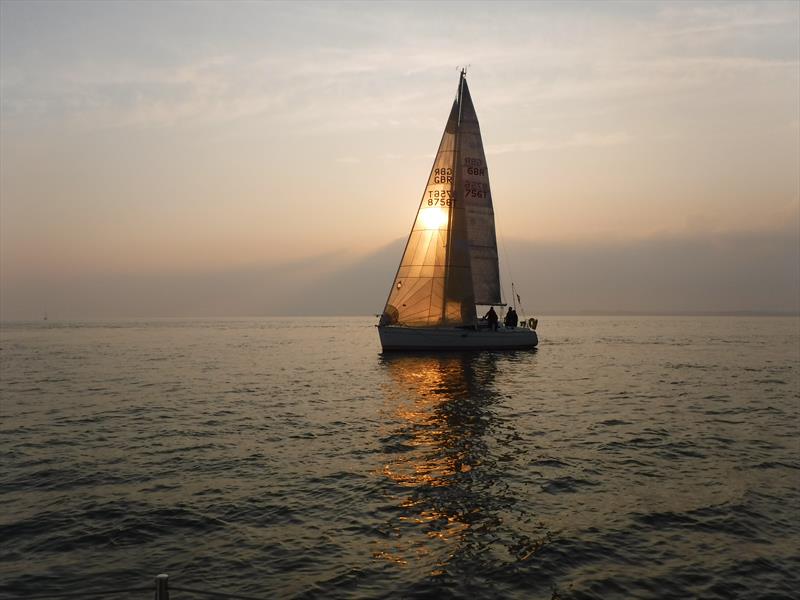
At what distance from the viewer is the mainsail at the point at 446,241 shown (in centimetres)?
4531

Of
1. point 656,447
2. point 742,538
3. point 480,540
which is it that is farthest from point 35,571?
point 656,447

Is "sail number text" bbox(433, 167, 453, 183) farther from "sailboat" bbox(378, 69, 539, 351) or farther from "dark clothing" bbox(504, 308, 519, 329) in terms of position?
"dark clothing" bbox(504, 308, 519, 329)

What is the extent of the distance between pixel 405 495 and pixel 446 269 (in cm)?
3365

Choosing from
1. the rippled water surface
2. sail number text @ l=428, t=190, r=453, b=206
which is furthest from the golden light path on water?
sail number text @ l=428, t=190, r=453, b=206

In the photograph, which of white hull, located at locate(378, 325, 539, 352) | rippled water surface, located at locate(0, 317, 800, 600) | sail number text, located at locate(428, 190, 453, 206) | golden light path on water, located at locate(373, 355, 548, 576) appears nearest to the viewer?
rippled water surface, located at locate(0, 317, 800, 600)

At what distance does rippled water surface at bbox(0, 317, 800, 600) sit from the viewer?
8.84 meters

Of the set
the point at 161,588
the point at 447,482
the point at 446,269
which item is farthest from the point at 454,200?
the point at 161,588

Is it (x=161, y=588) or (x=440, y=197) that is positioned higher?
(x=440, y=197)

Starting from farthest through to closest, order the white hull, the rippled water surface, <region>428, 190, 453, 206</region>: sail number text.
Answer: <region>428, 190, 453, 206</region>: sail number text, the white hull, the rippled water surface

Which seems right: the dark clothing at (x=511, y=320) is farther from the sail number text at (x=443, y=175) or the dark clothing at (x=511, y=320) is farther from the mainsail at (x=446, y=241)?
the sail number text at (x=443, y=175)

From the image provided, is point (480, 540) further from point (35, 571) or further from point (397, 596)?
point (35, 571)

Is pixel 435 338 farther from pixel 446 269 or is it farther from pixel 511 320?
pixel 511 320

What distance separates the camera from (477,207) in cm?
5009

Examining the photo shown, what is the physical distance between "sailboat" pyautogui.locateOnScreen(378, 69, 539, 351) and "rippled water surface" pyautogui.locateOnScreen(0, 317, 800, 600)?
690 inches
